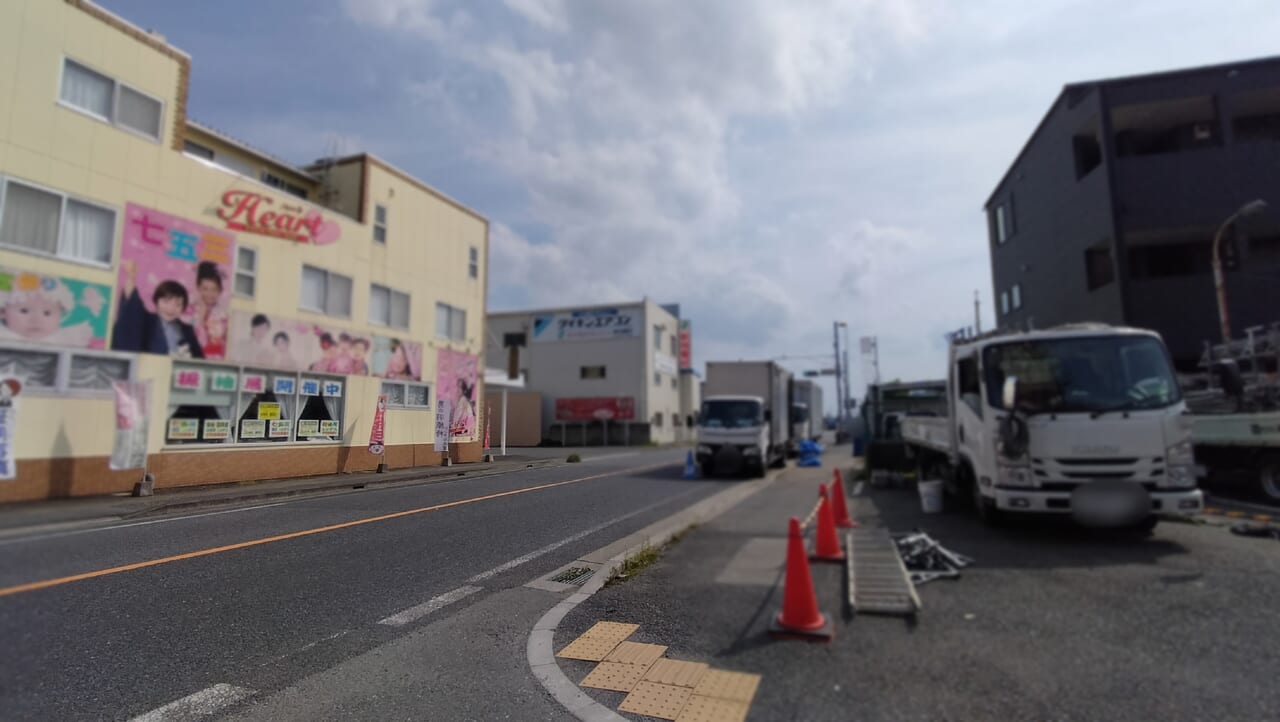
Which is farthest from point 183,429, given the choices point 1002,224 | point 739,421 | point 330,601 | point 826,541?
point 1002,224

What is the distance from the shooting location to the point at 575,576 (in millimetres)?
3293

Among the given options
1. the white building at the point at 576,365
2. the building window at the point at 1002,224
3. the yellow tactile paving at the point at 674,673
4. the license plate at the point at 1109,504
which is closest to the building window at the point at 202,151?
the white building at the point at 576,365

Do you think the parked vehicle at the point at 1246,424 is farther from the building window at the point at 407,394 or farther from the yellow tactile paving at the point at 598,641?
the building window at the point at 407,394

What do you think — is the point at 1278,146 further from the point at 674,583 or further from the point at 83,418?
the point at 83,418

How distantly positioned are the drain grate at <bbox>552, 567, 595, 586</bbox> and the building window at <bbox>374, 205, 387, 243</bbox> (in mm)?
2142

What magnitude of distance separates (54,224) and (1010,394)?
29.1ft

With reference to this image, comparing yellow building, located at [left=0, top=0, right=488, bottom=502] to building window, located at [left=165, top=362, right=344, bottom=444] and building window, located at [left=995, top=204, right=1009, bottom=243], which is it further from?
building window, located at [left=995, top=204, right=1009, bottom=243]

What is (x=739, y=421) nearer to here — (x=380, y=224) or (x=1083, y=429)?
(x=1083, y=429)

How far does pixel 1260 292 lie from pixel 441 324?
95.4ft

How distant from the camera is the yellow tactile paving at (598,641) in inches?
124

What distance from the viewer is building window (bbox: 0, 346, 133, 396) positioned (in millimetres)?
1364

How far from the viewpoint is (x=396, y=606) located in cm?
375

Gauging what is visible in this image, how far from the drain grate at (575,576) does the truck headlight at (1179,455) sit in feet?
24.7

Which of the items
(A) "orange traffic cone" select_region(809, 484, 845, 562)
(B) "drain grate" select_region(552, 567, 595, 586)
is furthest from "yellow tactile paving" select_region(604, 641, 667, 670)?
(A) "orange traffic cone" select_region(809, 484, 845, 562)
